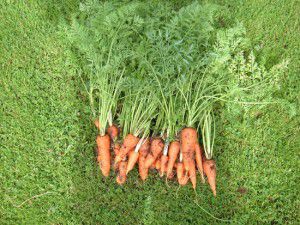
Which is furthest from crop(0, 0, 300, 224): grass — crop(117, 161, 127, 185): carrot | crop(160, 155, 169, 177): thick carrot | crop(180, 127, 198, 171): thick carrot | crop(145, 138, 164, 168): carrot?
crop(180, 127, 198, 171): thick carrot

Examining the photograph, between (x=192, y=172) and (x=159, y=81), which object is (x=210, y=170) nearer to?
(x=192, y=172)

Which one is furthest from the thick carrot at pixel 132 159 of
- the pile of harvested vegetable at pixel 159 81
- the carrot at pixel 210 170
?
the carrot at pixel 210 170

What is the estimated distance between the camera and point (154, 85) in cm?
353

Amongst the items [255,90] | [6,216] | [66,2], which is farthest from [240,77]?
[6,216]

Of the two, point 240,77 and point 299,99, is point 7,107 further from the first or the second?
point 299,99

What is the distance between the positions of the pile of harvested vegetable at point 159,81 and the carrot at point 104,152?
0.01m

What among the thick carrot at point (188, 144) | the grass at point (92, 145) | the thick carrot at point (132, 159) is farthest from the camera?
the grass at point (92, 145)

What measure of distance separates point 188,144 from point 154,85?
748 millimetres

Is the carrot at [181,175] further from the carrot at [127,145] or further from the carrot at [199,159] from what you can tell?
the carrot at [127,145]

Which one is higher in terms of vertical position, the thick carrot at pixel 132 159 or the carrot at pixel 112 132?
the carrot at pixel 112 132

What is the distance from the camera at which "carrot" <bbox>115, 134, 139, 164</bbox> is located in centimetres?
356

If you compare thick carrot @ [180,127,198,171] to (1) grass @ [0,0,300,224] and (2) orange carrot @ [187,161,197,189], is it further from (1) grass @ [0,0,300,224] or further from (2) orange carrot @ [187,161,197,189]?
(1) grass @ [0,0,300,224]

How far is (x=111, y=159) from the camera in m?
3.81

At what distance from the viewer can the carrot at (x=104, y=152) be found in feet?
12.0
